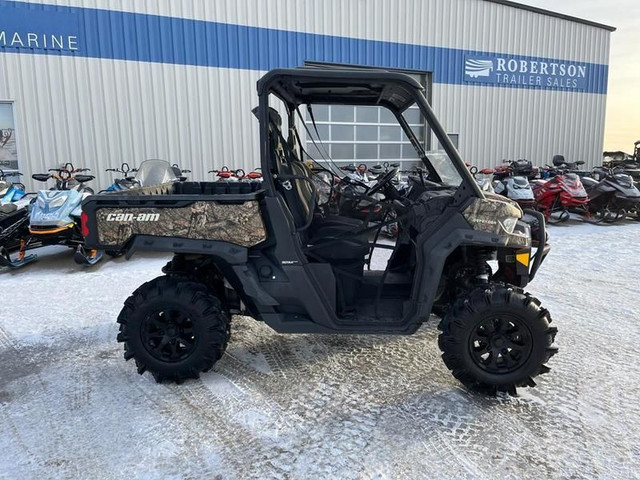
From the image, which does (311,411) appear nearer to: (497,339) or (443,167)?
(497,339)

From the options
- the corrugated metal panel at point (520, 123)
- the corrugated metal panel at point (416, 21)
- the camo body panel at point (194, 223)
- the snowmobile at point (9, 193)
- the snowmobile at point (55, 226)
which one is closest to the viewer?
the camo body panel at point (194, 223)

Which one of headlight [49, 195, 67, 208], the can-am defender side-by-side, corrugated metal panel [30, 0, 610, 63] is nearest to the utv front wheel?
the can-am defender side-by-side

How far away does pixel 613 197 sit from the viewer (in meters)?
9.24

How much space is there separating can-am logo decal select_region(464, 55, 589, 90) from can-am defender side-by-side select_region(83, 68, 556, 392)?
10.9 meters

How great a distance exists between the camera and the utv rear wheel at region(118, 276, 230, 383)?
9.29 ft

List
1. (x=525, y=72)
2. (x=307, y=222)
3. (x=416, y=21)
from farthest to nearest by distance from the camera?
(x=525, y=72)
(x=416, y=21)
(x=307, y=222)

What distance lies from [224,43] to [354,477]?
9633 mm

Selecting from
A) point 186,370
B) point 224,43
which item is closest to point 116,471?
point 186,370

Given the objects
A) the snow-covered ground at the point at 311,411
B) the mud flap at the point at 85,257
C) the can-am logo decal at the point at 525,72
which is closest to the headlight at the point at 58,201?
the mud flap at the point at 85,257

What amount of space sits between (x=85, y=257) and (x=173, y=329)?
332cm

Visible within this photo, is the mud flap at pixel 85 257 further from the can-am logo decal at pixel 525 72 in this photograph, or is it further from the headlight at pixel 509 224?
the can-am logo decal at pixel 525 72

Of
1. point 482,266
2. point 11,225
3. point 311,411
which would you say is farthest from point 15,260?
point 482,266

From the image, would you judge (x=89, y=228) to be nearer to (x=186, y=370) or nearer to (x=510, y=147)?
(x=186, y=370)

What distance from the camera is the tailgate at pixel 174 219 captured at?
9.13 ft
